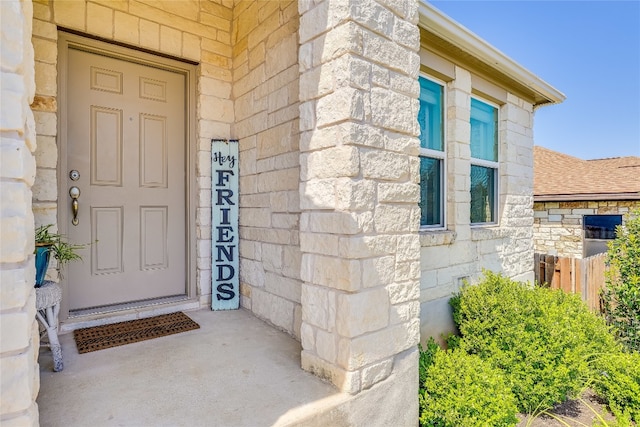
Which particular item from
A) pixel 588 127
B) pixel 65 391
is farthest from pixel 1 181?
pixel 588 127

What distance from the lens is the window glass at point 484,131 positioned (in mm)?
4211

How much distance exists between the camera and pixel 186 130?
10.4 feet

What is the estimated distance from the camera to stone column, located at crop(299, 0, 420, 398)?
1.84 m

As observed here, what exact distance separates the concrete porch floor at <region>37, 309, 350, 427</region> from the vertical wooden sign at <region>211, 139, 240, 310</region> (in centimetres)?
66

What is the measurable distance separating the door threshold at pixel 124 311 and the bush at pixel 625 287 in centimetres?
454

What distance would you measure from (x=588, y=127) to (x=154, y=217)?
2283cm

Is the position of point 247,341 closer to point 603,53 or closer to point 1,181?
point 1,181

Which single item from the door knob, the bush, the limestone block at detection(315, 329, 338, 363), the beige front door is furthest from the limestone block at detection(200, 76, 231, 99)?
the bush

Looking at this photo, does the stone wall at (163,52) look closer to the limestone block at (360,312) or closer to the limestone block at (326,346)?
the limestone block at (326,346)

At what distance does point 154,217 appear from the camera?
3021mm

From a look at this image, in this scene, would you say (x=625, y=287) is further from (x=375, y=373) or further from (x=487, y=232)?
(x=375, y=373)

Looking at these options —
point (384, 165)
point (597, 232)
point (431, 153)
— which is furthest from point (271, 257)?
point (597, 232)

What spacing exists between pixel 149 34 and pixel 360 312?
277 centimetres

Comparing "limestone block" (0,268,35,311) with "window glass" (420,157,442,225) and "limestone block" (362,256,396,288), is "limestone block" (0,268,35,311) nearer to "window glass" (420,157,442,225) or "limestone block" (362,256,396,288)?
"limestone block" (362,256,396,288)
